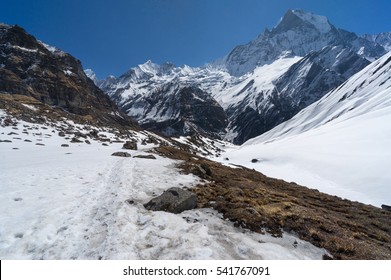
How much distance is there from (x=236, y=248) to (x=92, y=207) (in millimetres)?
7709

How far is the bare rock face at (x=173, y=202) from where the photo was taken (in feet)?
43.9

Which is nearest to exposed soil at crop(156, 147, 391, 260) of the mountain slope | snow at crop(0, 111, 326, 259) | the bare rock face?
snow at crop(0, 111, 326, 259)

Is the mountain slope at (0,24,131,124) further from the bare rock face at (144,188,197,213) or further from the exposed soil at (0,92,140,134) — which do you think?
the bare rock face at (144,188,197,213)

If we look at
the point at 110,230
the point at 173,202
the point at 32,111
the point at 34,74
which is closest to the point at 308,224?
the point at 173,202

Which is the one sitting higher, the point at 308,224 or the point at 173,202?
the point at 173,202

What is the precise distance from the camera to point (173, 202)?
13633 mm

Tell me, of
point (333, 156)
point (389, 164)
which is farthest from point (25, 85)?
point (389, 164)

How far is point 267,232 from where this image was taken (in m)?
11.9

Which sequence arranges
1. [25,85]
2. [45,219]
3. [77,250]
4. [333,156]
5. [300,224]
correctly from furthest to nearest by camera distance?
[25,85], [333,156], [300,224], [45,219], [77,250]

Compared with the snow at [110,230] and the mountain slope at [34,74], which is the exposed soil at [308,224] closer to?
the snow at [110,230]

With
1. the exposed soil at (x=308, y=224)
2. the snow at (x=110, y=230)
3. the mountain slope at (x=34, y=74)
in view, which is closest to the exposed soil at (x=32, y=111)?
the mountain slope at (x=34, y=74)

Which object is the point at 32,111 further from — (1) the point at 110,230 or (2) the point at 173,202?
(1) the point at 110,230

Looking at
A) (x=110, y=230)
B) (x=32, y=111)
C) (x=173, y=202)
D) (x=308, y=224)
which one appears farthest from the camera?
(x=32, y=111)
